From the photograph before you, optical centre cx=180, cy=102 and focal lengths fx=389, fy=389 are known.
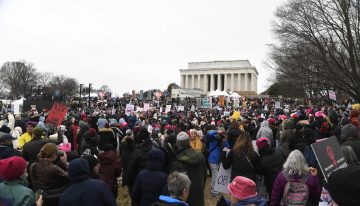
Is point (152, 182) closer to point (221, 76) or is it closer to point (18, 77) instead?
point (18, 77)

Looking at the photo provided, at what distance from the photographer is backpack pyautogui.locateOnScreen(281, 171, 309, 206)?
195 inches

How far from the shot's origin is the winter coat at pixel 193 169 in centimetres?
618

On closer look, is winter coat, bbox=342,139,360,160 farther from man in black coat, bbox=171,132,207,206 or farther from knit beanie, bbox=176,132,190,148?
knit beanie, bbox=176,132,190,148

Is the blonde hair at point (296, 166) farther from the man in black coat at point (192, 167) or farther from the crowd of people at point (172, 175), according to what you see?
the man in black coat at point (192, 167)

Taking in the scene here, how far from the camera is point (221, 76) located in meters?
105

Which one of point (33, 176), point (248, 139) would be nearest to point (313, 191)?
point (248, 139)

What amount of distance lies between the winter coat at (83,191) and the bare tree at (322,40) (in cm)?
1908

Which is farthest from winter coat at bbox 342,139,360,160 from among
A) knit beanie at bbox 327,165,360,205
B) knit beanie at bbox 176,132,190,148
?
knit beanie at bbox 327,165,360,205

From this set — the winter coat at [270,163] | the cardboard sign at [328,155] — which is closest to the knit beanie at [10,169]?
the cardboard sign at [328,155]

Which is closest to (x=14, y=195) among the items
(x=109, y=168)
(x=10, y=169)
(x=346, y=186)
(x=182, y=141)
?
(x=10, y=169)

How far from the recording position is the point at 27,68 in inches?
3578

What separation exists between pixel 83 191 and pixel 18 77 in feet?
306

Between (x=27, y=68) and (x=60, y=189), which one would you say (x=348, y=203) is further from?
(x=27, y=68)

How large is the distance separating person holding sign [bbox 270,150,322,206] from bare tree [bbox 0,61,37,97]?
90136 millimetres
